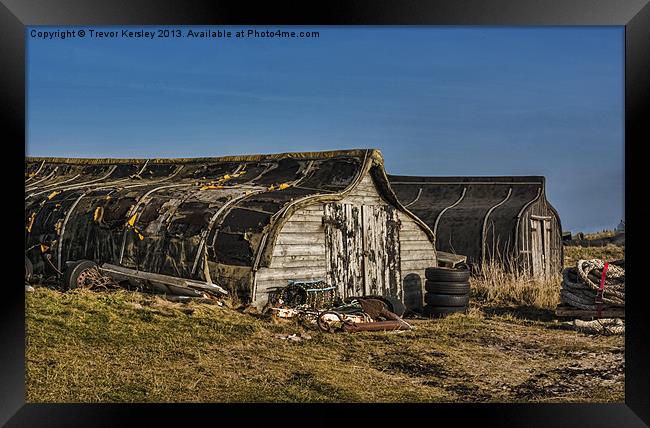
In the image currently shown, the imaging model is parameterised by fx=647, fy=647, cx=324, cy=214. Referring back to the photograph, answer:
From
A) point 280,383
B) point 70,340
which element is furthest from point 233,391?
point 70,340

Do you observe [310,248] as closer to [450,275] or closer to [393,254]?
[393,254]

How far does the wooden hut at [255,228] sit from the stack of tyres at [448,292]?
53.6 inches

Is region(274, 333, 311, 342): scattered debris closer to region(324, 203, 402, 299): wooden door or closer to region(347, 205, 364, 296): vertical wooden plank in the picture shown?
region(324, 203, 402, 299): wooden door

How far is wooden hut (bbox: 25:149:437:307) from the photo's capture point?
1462cm

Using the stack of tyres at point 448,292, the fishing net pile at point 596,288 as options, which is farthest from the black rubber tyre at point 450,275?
the fishing net pile at point 596,288

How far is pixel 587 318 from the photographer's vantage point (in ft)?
50.4

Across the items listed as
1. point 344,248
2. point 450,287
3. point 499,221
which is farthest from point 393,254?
point 499,221

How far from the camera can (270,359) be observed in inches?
423

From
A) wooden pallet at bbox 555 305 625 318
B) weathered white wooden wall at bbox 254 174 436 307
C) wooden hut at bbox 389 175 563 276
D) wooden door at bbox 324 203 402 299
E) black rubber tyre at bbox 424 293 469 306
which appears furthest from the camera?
wooden hut at bbox 389 175 563 276

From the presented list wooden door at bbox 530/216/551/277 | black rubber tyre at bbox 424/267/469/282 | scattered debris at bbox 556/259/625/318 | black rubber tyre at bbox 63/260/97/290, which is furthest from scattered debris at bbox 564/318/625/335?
black rubber tyre at bbox 63/260/97/290

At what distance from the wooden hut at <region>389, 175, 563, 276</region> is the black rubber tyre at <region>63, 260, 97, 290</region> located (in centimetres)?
1310

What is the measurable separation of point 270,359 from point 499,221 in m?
14.8

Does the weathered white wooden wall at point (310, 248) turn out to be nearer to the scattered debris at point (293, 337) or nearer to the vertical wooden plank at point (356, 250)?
the vertical wooden plank at point (356, 250)
